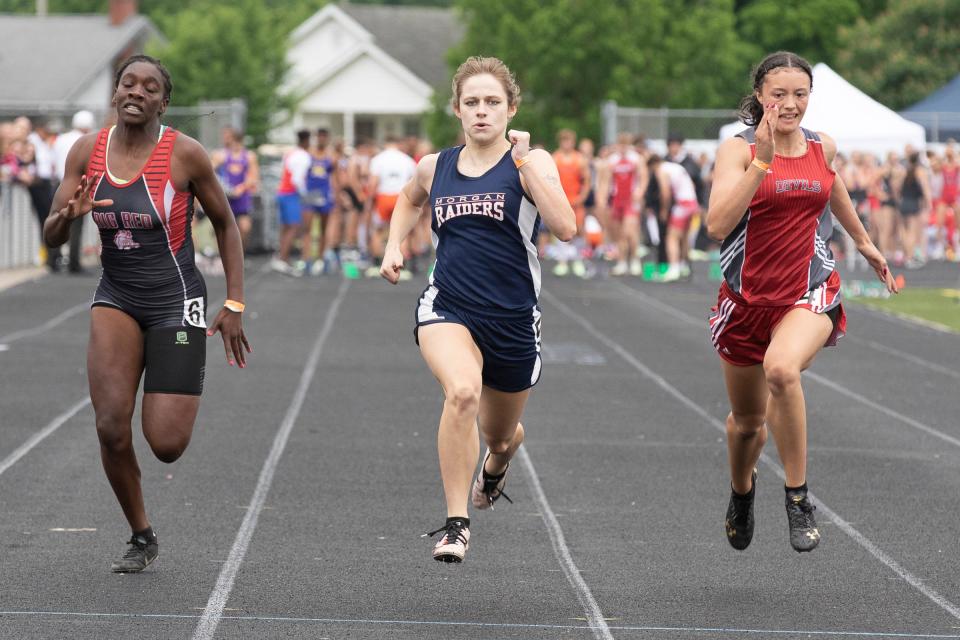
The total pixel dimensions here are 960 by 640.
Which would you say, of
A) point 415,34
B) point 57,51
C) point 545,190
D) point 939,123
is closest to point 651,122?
point 939,123

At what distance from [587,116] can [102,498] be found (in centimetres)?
4213

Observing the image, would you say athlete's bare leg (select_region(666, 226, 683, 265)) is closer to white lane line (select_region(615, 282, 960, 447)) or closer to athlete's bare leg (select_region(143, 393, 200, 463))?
white lane line (select_region(615, 282, 960, 447))

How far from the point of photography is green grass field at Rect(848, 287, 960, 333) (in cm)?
1951

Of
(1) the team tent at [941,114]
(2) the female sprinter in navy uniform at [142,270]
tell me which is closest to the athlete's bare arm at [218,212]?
(2) the female sprinter in navy uniform at [142,270]

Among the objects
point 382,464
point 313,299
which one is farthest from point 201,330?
point 313,299

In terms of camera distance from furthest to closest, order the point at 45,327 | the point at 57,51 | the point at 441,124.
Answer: the point at 441,124, the point at 57,51, the point at 45,327

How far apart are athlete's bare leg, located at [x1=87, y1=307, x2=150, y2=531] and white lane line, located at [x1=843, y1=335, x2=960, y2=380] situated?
9039 mm

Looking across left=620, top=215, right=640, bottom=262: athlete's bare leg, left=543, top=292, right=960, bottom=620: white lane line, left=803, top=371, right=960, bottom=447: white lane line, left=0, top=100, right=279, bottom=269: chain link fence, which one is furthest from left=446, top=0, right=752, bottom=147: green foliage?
left=803, top=371, right=960, bottom=447: white lane line

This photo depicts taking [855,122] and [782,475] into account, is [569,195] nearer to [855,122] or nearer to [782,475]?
[855,122]

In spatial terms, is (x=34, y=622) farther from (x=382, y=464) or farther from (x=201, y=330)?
(x=382, y=464)

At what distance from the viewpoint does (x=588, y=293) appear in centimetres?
Result: 2178

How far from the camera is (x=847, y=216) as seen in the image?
266 inches

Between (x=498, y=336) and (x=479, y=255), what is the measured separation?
1.04 ft

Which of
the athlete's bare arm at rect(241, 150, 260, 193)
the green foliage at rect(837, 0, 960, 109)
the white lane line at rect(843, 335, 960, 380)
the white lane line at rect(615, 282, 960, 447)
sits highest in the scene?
the green foliage at rect(837, 0, 960, 109)
